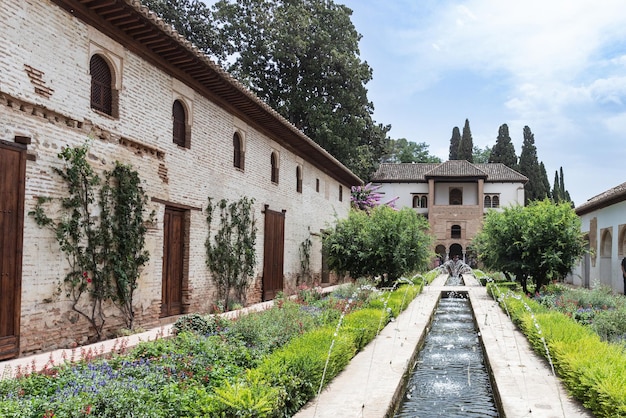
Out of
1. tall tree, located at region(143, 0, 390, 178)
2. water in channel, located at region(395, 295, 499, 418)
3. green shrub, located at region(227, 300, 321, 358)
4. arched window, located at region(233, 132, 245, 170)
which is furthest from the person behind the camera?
tall tree, located at region(143, 0, 390, 178)

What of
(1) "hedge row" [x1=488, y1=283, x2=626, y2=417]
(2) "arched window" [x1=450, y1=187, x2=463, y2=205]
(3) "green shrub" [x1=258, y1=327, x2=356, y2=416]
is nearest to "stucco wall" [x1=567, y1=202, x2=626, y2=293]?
(1) "hedge row" [x1=488, y1=283, x2=626, y2=417]

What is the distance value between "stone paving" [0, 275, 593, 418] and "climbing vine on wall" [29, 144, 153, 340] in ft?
2.40

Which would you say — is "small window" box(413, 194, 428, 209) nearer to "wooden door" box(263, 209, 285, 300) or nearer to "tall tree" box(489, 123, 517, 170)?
"tall tree" box(489, 123, 517, 170)

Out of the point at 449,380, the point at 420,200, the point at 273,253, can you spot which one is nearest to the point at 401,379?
the point at 449,380

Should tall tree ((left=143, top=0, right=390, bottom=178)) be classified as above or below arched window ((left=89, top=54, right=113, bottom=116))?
above

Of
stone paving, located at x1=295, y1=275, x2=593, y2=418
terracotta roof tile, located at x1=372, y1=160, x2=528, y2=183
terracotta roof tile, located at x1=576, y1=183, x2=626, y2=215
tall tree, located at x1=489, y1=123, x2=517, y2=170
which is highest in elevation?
tall tree, located at x1=489, y1=123, x2=517, y2=170

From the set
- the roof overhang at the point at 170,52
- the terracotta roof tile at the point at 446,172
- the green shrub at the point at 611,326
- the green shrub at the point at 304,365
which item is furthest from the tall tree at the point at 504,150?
the green shrub at the point at 304,365

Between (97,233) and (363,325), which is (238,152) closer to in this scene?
(97,233)

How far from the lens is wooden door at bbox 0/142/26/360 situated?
668cm

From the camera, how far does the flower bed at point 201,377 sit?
12.8 feet

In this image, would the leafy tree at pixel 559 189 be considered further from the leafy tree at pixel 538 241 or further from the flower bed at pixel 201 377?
the flower bed at pixel 201 377

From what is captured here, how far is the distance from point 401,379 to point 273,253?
9996 millimetres

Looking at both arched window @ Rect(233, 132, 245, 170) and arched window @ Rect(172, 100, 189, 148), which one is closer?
arched window @ Rect(172, 100, 189, 148)

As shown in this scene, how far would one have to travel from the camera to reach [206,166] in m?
12.0
